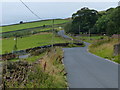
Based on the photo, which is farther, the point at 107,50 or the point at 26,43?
the point at 26,43

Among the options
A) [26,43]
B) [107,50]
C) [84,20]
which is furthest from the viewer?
[84,20]

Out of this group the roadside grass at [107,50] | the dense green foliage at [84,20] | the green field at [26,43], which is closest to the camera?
the roadside grass at [107,50]

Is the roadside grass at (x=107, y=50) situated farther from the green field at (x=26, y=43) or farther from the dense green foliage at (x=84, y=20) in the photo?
the dense green foliage at (x=84, y=20)

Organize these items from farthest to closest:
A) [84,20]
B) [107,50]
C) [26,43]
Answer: [84,20]
[26,43]
[107,50]

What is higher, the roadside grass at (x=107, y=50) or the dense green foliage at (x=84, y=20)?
the dense green foliage at (x=84, y=20)

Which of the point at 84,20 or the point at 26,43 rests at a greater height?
the point at 84,20

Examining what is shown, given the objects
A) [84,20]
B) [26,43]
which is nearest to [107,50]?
[26,43]

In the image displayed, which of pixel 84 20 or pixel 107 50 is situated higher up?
pixel 84 20

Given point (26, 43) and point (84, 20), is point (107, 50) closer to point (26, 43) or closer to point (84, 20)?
point (26, 43)

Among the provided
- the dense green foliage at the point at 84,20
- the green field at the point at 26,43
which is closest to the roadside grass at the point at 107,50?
the green field at the point at 26,43

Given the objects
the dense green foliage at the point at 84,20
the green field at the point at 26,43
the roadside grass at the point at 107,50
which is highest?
the dense green foliage at the point at 84,20

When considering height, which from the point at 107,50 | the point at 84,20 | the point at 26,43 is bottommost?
the point at 26,43

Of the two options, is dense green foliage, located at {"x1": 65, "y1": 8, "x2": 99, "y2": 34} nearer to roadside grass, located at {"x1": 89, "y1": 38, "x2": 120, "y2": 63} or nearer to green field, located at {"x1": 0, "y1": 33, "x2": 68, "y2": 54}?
green field, located at {"x1": 0, "y1": 33, "x2": 68, "y2": 54}

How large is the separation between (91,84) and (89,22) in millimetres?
90551
